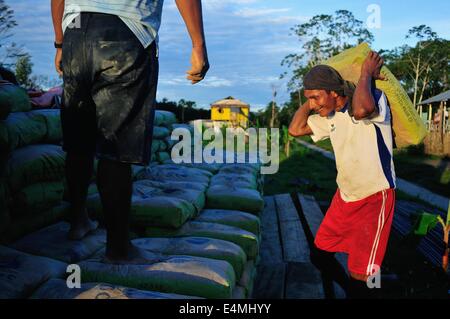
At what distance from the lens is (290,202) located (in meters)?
6.05

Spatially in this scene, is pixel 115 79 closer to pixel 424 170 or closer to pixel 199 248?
pixel 199 248

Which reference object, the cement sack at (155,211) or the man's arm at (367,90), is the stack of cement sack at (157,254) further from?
the man's arm at (367,90)

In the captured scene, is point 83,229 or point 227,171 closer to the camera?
point 83,229

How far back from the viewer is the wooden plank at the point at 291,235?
3734mm

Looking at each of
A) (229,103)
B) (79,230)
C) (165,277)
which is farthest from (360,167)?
(229,103)

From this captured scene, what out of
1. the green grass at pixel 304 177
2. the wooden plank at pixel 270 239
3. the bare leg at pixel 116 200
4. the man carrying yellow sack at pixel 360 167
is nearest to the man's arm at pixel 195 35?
the bare leg at pixel 116 200

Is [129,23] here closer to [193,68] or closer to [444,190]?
[193,68]

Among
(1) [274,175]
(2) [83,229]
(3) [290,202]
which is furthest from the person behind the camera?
(1) [274,175]

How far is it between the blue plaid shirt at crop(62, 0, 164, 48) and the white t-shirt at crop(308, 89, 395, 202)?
1.17 metres

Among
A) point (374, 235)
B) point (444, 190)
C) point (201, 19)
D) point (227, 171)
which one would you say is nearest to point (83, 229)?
point (201, 19)

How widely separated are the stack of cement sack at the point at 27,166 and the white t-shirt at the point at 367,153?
166 cm

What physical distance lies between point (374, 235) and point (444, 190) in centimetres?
699

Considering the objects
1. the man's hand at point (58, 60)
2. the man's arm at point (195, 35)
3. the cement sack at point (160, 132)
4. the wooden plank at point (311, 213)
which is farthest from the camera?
the cement sack at point (160, 132)

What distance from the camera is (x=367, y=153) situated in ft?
7.94
